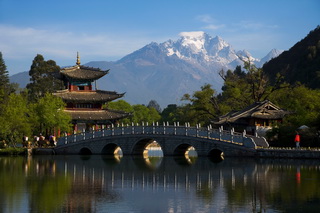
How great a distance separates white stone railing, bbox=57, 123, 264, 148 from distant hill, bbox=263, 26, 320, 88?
1515 inches

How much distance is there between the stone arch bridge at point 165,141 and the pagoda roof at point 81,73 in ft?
47.8

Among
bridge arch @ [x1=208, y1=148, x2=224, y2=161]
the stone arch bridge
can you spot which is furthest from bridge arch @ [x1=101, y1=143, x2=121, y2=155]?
bridge arch @ [x1=208, y1=148, x2=224, y2=161]

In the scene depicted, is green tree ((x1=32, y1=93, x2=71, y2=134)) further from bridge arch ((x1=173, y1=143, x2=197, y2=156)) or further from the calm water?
the calm water

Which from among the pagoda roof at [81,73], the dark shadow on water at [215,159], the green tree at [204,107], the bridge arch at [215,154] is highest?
the pagoda roof at [81,73]

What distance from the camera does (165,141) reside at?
4800 cm

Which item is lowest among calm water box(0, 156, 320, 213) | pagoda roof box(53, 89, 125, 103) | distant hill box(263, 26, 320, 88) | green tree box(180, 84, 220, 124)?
calm water box(0, 156, 320, 213)

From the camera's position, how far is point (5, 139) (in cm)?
5516

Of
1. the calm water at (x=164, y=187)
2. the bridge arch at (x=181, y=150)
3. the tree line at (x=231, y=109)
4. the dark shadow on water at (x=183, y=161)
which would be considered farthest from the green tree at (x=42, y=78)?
the calm water at (x=164, y=187)

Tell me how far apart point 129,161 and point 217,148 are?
7273mm

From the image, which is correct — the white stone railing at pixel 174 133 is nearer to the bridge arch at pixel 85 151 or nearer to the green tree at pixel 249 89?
the bridge arch at pixel 85 151

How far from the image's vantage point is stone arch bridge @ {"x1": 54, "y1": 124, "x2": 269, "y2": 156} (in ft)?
140

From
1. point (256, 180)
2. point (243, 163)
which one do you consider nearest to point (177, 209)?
point (256, 180)

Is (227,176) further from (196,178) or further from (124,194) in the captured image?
(124,194)

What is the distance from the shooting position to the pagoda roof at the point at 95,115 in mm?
63750
